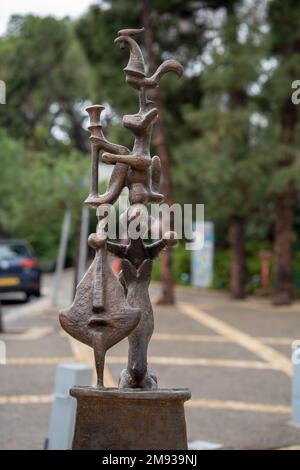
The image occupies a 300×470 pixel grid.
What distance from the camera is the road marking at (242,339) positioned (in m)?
10.1

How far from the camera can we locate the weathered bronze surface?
3.92 m

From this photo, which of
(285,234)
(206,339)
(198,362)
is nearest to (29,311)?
(206,339)

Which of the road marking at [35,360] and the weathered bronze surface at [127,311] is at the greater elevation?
the weathered bronze surface at [127,311]

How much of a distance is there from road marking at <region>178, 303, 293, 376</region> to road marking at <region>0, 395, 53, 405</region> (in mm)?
3251

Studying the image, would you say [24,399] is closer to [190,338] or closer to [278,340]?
[190,338]

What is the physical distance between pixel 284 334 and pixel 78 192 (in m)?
5.09

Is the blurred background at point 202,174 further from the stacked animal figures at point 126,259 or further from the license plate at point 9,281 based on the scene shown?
the stacked animal figures at point 126,259

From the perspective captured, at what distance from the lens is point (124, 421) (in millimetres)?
3912

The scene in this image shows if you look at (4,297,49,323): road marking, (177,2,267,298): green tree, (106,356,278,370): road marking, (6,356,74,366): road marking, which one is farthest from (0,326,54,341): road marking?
(177,2,267,298): green tree

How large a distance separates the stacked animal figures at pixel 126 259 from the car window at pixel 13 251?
1317 cm

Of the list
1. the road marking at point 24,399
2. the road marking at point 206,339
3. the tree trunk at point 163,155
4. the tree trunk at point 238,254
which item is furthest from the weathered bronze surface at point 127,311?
the tree trunk at point 238,254

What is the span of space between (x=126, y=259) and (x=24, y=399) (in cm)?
376
